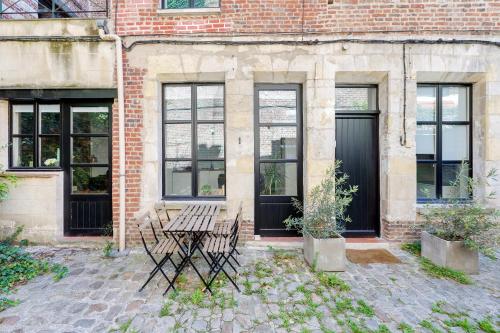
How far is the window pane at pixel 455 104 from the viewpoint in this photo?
4.96m

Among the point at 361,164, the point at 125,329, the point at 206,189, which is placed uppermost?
the point at 361,164

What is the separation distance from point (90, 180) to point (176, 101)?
2.39 m

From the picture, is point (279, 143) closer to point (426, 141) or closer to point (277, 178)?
point (277, 178)

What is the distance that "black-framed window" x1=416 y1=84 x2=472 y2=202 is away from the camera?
4918 millimetres

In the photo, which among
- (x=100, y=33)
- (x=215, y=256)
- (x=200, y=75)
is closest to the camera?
(x=215, y=256)

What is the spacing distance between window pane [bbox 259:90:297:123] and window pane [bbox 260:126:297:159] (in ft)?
0.60

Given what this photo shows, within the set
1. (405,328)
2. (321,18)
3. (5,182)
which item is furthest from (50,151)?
(405,328)

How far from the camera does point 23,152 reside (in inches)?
195

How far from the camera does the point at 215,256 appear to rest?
11.5 ft

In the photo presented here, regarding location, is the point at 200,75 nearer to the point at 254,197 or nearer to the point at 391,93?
the point at 254,197

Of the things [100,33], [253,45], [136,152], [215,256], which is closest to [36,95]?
[100,33]

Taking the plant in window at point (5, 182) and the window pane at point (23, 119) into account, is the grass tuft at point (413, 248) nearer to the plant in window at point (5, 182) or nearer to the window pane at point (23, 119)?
the plant in window at point (5, 182)

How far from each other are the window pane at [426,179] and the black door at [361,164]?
0.85 metres

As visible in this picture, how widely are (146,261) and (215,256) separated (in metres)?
1.36
